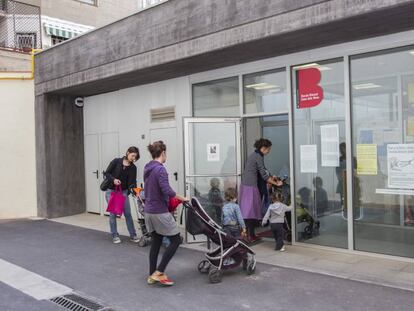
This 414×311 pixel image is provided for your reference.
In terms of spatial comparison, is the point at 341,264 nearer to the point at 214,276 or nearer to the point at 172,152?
the point at 214,276

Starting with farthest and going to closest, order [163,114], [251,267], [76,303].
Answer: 1. [163,114]
2. [251,267]
3. [76,303]

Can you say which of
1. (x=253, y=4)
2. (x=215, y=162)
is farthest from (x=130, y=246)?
(x=253, y=4)

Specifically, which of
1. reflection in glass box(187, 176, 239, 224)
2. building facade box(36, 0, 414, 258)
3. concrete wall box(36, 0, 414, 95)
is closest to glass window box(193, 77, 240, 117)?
building facade box(36, 0, 414, 258)

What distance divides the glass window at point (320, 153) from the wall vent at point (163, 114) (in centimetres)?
298

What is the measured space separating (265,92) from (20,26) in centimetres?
1591

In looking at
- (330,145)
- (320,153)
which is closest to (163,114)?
(320,153)

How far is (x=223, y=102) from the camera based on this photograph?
28.3ft

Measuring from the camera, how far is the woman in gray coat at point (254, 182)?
736 centimetres

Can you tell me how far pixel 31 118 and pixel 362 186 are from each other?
817 cm

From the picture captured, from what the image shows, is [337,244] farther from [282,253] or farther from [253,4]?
[253,4]

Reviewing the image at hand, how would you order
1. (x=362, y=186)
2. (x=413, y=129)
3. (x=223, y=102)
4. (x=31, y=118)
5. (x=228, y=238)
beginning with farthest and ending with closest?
(x=31, y=118), (x=223, y=102), (x=362, y=186), (x=413, y=129), (x=228, y=238)

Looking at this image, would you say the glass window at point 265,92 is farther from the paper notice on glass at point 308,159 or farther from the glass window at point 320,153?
the paper notice on glass at point 308,159

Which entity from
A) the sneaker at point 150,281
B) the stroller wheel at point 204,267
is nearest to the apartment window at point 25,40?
the stroller wheel at point 204,267

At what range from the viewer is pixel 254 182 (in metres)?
7.45
